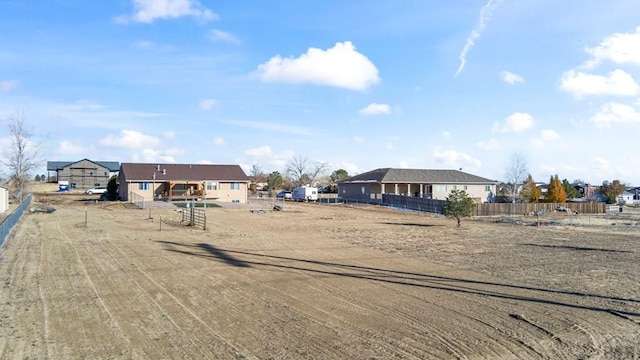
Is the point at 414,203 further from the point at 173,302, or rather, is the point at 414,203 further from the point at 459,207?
the point at 173,302

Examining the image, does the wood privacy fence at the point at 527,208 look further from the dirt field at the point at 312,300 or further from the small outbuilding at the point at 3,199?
the small outbuilding at the point at 3,199

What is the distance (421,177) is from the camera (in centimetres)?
7162

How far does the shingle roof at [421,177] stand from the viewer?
6962 centimetres

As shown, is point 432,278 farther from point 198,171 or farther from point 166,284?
point 198,171

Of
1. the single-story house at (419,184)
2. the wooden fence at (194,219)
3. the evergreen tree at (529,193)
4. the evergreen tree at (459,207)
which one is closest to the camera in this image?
the wooden fence at (194,219)

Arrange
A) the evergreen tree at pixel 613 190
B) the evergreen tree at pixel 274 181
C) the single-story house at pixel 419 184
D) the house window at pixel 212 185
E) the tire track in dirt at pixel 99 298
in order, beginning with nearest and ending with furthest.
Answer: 1. the tire track in dirt at pixel 99 298
2. the house window at pixel 212 185
3. the single-story house at pixel 419 184
4. the evergreen tree at pixel 613 190
5. the evergreen tree at pixel 274 181

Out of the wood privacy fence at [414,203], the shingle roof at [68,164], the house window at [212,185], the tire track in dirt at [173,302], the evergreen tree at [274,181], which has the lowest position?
the tire track in dirt at [173,302]

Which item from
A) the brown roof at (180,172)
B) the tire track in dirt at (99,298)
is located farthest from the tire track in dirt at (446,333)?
the brown roof at (180,172)

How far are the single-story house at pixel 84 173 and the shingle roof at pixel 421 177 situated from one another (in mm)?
61063

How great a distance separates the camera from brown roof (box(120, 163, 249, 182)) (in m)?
58.7

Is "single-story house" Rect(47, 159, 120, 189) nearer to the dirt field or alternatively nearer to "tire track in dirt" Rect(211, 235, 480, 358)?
the dirt field

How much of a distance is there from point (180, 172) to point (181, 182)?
3.05 m

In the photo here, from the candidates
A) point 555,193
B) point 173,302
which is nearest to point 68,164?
point 555,193

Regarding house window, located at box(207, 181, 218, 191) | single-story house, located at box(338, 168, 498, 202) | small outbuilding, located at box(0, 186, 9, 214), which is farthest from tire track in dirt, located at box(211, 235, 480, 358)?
single-story house, located at box(338, 168, 498, 202)
